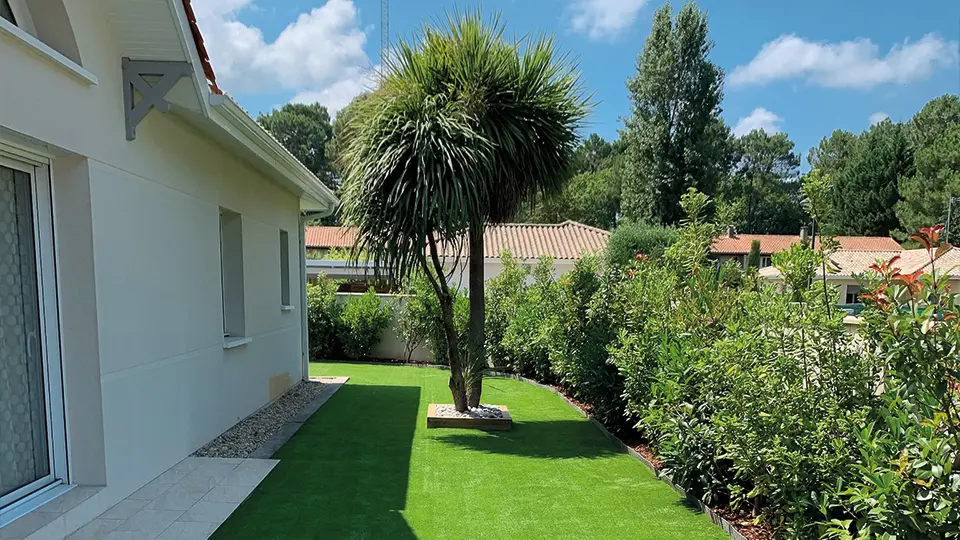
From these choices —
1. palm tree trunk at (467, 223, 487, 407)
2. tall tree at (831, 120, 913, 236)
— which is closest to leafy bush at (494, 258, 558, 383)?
palm tree trunk at (467, 223, 487, 407)

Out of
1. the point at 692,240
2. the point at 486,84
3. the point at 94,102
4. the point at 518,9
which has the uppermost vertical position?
the point at 518,9

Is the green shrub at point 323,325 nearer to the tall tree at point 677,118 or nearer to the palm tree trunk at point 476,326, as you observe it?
the palm tree trunk at point 476,326

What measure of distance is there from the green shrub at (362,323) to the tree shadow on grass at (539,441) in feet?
20.4

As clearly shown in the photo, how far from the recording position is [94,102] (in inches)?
143

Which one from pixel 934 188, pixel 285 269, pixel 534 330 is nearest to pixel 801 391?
pixel 534 330

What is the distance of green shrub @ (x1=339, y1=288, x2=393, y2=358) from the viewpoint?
12242 millimetres

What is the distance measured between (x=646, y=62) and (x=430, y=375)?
26.1 metres

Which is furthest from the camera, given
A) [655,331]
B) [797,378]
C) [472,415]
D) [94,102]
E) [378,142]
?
[472,415]

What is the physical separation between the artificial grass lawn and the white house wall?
3.39 ft

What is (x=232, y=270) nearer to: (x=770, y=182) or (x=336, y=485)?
(x=336, y=485)

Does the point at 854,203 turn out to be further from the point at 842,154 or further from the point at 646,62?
the point at 646,62

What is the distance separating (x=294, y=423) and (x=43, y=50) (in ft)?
15.6

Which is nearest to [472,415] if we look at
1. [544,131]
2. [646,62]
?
[544,131]

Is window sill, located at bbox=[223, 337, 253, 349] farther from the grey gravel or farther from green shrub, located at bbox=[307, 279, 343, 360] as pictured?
green shrub, located at bbox=[307, 279, 343, 360]
